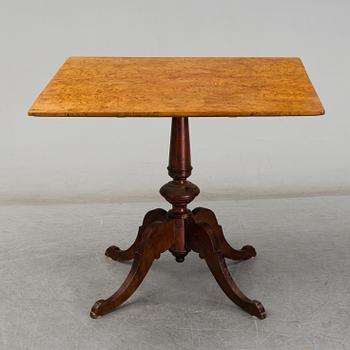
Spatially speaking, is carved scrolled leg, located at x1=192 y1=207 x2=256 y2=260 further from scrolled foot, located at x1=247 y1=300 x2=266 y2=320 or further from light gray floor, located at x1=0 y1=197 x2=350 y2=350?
scrolled foot, located at x1=247 y1=300 x2=266 y2=320

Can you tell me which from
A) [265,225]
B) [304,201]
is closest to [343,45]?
[304,201]

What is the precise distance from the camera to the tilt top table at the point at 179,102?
2.26 metres

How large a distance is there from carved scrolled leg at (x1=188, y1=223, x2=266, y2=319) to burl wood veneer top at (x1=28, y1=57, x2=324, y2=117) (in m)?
0.58

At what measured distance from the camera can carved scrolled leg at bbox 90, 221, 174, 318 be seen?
2.72 meters

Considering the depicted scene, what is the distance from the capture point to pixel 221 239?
3.07 meters

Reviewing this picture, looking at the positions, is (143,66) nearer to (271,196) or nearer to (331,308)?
(331,308)

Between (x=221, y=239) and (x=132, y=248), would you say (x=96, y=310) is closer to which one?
(x=132, y=248)

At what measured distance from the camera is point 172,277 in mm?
3016

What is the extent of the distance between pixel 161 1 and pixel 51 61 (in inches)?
25.4

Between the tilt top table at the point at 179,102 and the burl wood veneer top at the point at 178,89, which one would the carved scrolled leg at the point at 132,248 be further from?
the burl wood veneer top at the point at 178,89

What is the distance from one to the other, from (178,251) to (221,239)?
264 mm

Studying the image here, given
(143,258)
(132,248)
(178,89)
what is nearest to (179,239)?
(143,258)

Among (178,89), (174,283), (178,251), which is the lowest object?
(174,283)

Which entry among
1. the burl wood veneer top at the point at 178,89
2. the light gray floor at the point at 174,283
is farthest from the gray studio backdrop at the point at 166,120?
the burl wood veneer top at the point at 178,89
